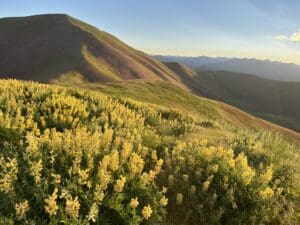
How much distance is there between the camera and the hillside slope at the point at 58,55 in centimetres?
8579

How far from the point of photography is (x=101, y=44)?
110375 mm

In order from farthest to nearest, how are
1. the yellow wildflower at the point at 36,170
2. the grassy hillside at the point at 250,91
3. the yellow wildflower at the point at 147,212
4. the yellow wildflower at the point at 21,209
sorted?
the grassy hillside at the point at 250,91 → the yellow wildflower at the point at 36,170 → the yellow wildflower at the point at 147,212 → the yellow wildflower at the point at 21,209

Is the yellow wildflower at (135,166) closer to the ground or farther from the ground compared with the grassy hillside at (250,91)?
farther from the ground

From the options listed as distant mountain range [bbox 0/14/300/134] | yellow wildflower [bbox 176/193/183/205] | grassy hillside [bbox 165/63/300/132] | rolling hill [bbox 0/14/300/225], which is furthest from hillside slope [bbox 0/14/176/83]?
yellow wildflower [bbox 176/193/183/205]

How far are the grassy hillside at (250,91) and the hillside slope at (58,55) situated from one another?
39.4 m

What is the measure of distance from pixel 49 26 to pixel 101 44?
82.5 feet

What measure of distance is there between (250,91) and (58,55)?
104423 millimetres

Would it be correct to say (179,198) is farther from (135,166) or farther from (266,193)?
(266,193)

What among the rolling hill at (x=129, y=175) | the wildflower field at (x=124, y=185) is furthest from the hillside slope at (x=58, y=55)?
the wildflower field at (x=124, y=185)

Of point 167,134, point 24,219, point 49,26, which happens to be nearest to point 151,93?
point 167,134

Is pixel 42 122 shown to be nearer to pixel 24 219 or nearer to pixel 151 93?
pixel 24 219

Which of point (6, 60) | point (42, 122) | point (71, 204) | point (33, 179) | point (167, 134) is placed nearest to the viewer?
point (71, 204)

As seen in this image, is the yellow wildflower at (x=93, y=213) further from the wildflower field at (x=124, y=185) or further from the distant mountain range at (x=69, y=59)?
the distant mountain range at (x=69, y=59)

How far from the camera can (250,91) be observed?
592 feet
